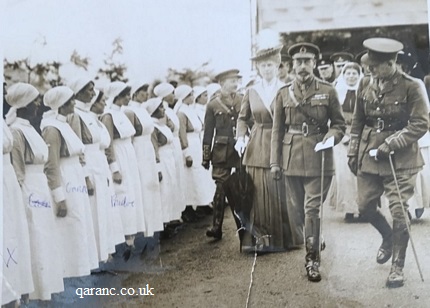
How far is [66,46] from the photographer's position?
1.85 meters

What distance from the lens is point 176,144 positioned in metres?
1.81

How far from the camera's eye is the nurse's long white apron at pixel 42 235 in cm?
177

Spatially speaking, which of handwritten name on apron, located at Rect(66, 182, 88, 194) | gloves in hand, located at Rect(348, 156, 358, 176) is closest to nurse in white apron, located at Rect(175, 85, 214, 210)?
handwritten name on apron, located at Rect(66, 182, 88, 194)

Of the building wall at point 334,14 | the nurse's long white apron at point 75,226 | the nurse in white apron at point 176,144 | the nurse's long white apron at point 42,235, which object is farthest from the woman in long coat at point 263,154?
the nurse's long white apron at point 42,235

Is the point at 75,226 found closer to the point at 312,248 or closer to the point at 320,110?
the point at 312,248

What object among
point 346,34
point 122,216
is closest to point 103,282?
point 122,216

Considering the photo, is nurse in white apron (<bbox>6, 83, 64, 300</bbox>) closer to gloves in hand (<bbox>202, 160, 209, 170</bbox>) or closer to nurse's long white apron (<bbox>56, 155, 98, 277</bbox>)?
nurse's long white apron (<bbox>56, 155, 98, 277</bbox>)

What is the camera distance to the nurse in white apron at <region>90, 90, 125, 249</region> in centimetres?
179

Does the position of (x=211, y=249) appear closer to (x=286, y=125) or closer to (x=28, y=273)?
(x=286, y=125)

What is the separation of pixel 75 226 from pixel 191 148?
0.47 metres

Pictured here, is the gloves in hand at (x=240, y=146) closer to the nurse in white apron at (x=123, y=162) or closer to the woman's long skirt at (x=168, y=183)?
the woman's long skirt at (x=168, y=183)

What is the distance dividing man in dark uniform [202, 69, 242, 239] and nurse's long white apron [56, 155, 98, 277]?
43 centimetres

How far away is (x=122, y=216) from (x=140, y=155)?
0.21 metres

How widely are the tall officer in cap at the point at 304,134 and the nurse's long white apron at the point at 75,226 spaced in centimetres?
65
